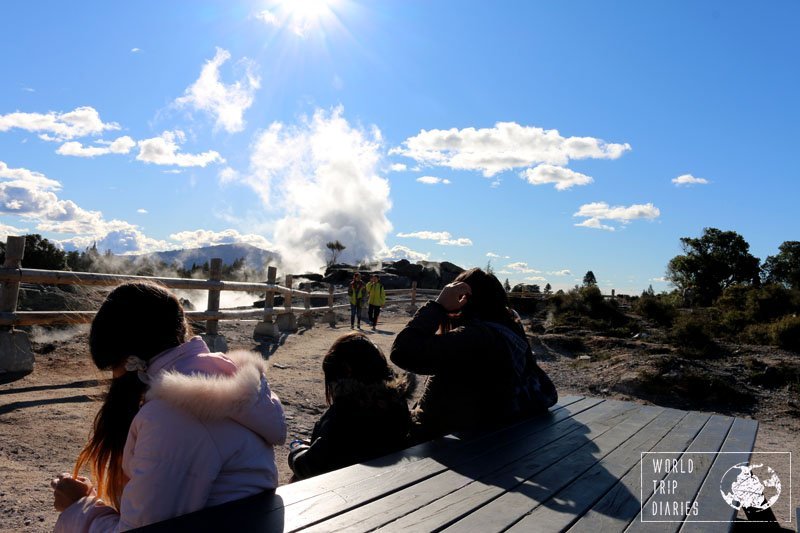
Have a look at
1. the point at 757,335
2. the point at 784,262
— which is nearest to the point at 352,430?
the point at 757,335

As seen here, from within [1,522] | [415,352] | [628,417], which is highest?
[415,352]

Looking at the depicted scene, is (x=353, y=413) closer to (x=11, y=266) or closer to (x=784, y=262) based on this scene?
(x=11, y=266)

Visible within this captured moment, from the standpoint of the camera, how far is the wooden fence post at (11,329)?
5.78 m

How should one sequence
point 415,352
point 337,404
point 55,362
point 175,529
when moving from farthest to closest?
point 55,362, point 415,352, point 337,404, point 175,529

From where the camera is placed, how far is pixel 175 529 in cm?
146

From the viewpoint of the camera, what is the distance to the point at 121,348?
170 cm

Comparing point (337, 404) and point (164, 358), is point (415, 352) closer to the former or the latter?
point (337, 404)

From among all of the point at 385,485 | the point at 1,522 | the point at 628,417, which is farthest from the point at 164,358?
the point at 628,417

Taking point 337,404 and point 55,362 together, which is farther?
point 55,362

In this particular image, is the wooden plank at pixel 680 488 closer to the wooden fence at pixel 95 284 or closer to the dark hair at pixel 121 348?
the dark hair at pixel 121 348

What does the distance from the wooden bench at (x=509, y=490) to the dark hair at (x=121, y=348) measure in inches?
14.0

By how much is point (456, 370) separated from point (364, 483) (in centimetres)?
97

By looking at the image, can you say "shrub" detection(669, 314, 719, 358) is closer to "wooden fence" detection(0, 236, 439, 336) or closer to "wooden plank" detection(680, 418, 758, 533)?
"wooden fence" detection(0, 236, 439, 336)

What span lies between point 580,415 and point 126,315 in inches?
109
